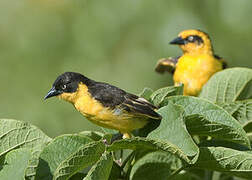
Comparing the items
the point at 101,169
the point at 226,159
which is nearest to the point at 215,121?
the point at 226,159

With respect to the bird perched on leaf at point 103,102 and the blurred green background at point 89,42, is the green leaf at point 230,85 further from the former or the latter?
Result: the blurred green background at point 89,42

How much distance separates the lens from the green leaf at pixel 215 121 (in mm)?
1898

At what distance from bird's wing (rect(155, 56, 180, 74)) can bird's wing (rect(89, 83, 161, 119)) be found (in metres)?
1.97

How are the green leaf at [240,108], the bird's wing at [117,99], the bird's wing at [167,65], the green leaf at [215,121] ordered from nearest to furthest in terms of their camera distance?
1. the green leaf at [215,121]
2. the green leaf at [240,108]
3. the bird's wing at [117,99]
4. the bird's wing at [167,65]

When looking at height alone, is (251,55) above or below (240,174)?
below

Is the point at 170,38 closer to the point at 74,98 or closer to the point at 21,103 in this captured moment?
the point at 21,103

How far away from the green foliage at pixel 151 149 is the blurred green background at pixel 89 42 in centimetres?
228

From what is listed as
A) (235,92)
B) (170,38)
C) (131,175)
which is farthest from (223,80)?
(170,38)

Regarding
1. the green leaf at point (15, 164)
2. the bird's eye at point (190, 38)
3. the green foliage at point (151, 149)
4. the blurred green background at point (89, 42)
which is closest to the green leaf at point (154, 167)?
the green foliage at point (151, 149)

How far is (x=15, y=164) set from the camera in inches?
63.7

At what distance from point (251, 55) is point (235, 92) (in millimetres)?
2295

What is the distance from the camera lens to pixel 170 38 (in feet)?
16.7

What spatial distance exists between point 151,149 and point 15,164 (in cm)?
52

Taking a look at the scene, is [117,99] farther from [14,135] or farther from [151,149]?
[14,135]
